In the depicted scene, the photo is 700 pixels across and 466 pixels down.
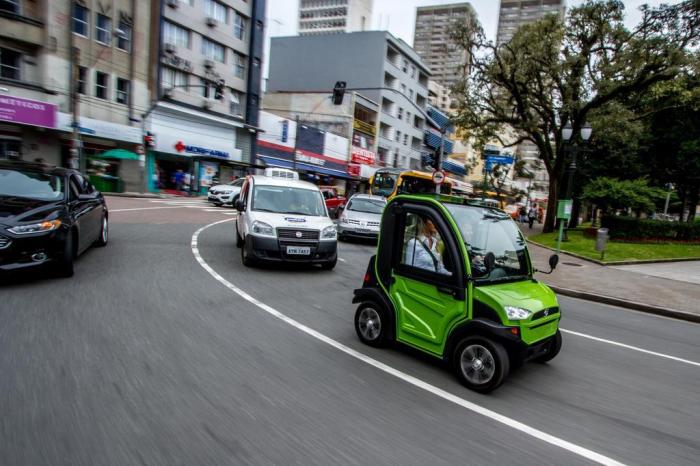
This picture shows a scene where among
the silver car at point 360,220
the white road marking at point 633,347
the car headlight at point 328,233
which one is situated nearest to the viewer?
the white road marking at point 633,347

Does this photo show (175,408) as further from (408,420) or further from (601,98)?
(601,98)

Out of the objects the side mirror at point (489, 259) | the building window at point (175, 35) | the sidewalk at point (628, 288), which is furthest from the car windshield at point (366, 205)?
the building window at point (175, 35)

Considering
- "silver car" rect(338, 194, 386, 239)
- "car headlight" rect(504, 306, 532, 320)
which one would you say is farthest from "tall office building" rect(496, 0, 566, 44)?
"car headlight" rect(504, 306, 532, 320)

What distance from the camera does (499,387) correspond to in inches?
166

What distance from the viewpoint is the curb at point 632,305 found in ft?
27.8

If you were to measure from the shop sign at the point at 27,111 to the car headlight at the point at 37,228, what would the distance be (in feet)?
67.6

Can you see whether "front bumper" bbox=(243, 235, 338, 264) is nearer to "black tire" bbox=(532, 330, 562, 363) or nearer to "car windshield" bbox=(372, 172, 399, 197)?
"black tire" bbox=(532, 330, 562, 363)

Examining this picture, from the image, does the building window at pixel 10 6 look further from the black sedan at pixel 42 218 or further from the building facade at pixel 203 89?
the black sedan at pixel 42 218

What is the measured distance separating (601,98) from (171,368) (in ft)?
79.1

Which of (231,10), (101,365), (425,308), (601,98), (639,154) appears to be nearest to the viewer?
(101,365)

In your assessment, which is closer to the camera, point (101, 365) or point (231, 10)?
point (101, 365)

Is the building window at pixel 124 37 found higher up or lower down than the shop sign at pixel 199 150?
higher up

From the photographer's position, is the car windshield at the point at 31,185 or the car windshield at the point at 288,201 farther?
the car windshield at the point at 288,201

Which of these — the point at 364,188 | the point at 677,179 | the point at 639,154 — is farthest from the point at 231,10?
the point at 677,179
